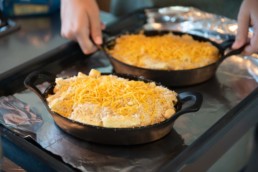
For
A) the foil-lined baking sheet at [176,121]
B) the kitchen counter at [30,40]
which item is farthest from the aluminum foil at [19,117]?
the kitchen counter at [30,40]

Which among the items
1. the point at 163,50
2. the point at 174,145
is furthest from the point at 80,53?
the point at 174,145

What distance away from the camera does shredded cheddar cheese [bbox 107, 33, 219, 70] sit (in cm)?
106

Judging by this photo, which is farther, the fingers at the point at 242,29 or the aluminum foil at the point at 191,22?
the aluminum foil at the point at 191,22

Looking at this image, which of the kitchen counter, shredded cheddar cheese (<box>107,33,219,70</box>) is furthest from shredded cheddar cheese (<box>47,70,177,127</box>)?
the kitchen counter

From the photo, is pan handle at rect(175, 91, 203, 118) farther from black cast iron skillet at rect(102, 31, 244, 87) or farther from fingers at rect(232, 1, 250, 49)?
fingers at rect(232, 1, 250, 49)

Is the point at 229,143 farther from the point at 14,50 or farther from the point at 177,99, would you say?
the point at 14,50

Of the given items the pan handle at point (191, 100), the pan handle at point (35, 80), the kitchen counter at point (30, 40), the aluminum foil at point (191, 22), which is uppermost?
the pan handle at point (35, 80)

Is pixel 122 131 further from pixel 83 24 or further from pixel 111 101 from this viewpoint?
pixel 83 24

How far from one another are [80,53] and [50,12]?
35 cm

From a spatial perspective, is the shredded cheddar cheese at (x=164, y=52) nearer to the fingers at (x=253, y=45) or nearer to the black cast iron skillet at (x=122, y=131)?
the fingers at (x=253, y=45)

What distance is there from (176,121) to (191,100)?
78mm

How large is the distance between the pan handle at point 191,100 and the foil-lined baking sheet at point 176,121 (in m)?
0.07

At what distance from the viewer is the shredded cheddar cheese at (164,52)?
1.06m

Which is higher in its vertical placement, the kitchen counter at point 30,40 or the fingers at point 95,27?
the fingers at point 95,27
